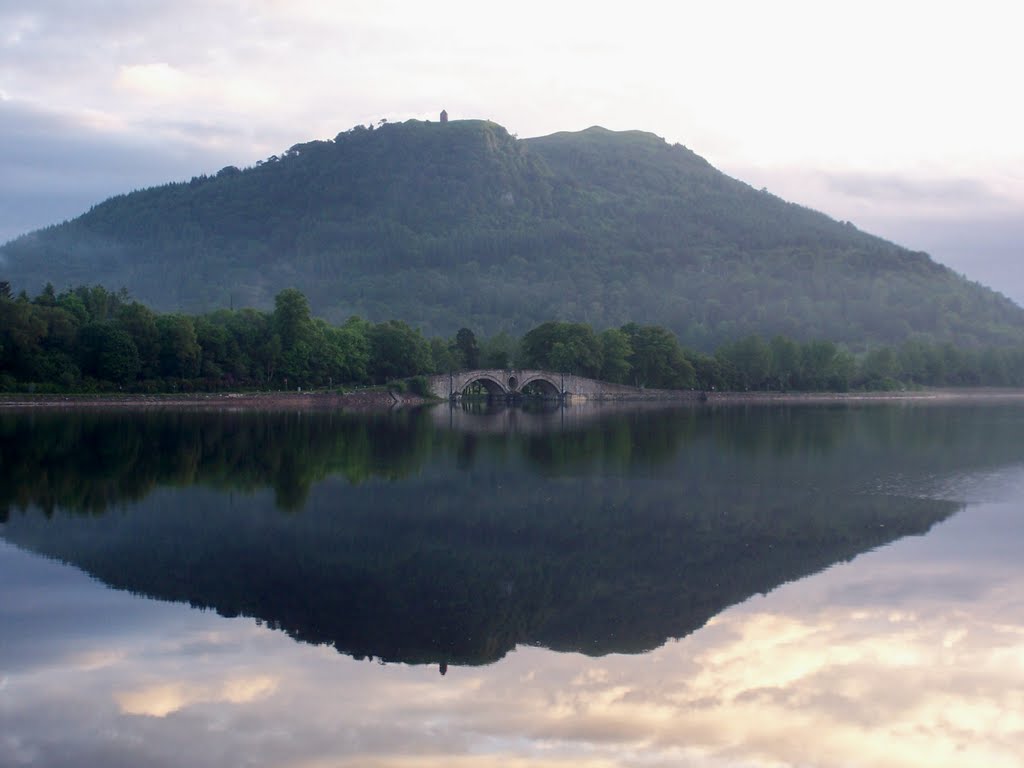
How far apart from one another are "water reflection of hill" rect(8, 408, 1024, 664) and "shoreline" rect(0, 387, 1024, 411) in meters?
25.1

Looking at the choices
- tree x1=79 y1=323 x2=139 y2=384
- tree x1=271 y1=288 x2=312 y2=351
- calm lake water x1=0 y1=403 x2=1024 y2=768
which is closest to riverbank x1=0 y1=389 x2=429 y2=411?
tree x1=79 y1=323 x2=139 y2=384

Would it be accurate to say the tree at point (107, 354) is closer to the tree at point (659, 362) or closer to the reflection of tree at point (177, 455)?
the reflection of tree at point (177, 455)

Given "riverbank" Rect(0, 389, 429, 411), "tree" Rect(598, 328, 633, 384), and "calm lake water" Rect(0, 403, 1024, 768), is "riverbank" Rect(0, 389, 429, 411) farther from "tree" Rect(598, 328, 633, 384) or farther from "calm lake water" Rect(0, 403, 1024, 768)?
"calm lake water" Rect(0, 403, 1024, 768)

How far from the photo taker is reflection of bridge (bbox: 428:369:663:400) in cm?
11881

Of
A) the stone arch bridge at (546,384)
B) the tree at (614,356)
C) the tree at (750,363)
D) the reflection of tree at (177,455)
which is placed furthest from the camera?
the tree at (750,363)

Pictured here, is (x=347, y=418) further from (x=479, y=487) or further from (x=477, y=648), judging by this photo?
(x=477, y=648)

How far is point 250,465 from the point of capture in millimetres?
40188

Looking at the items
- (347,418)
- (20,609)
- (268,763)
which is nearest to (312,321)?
(347,418)

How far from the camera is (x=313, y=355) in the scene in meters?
98.9

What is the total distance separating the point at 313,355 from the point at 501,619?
82637 mm

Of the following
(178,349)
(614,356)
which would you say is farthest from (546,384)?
(178,349)

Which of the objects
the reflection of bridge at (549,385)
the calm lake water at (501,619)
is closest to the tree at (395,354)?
the reflection of bridge at (549,385)

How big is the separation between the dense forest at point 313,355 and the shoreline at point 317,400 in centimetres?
189

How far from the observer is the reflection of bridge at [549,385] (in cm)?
11881
